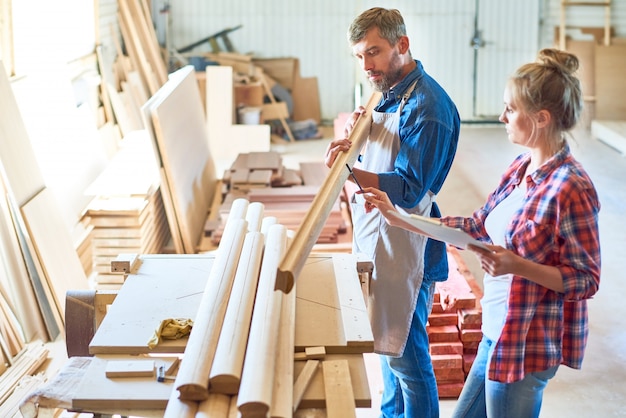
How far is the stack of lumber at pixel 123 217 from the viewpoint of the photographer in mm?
6184

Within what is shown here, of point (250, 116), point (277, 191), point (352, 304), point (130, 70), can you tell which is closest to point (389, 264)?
point (352, 304)

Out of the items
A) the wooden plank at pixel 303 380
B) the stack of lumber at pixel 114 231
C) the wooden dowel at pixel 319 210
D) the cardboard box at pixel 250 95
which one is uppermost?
the wooden dowel at pixel 319 210

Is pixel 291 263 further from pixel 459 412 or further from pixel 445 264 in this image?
pixel 445 264

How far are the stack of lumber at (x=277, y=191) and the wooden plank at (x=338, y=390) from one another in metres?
3.49

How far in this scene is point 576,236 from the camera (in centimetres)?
263

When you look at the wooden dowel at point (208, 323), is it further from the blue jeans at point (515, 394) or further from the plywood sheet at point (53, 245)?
the plywood sheet at point (53, 245)

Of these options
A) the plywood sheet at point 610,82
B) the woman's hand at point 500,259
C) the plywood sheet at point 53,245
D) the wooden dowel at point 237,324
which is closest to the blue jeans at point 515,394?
the woman's hand at point 500,259

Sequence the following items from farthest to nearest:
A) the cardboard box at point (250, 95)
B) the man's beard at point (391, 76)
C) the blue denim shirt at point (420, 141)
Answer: the cardboard box at point (250, 95) < the man's beard at point (391, 76) < the blue denim shirt at point (420, 141)

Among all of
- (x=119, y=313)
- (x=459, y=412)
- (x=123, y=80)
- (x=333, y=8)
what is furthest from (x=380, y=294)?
(x=333, y=8)

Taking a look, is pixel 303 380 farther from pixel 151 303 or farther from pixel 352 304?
pixel 151 303

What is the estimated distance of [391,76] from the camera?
3.57 meters

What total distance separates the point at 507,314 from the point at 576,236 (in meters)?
0.37

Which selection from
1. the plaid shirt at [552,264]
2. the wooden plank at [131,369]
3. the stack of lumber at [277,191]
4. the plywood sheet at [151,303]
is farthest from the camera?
the stack of lumber at [277,191]

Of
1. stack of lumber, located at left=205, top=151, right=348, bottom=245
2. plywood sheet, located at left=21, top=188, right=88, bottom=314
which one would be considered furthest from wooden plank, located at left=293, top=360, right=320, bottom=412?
stack of lumber, located at left=205, top=151, right=348, bottom=245
